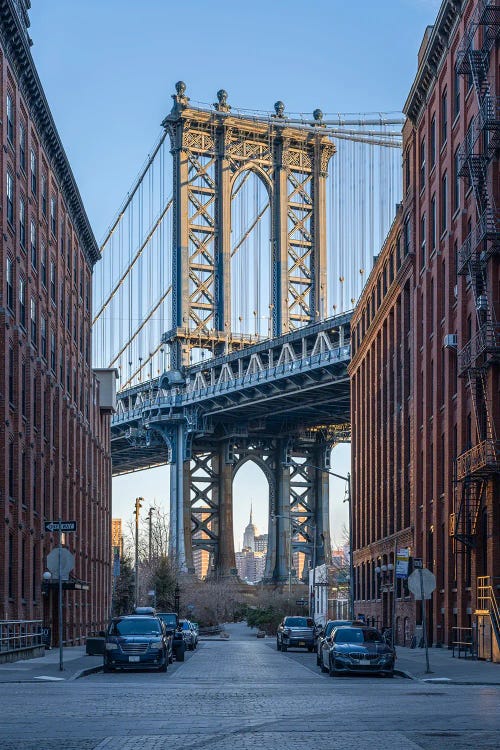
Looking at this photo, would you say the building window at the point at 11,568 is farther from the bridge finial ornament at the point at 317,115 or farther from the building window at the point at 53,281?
the bridge finial ornament at the point at 317,115

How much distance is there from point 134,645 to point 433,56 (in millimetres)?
27579

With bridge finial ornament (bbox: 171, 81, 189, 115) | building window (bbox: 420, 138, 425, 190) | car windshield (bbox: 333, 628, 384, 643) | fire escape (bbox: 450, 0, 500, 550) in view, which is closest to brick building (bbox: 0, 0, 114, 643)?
car windshield (bbox: 333, 628, 384, 643)

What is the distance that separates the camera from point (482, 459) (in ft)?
134

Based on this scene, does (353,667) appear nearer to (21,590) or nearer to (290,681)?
(290,681)

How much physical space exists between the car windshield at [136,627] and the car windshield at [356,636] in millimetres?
4989

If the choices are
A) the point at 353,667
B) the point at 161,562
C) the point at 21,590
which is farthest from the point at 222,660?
the point at 161,562

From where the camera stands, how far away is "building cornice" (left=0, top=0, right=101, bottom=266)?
160 ft

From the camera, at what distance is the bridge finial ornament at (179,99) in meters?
114

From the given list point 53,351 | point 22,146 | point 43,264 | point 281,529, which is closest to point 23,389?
point 43,264

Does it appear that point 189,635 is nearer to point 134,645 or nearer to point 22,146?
point 22,146

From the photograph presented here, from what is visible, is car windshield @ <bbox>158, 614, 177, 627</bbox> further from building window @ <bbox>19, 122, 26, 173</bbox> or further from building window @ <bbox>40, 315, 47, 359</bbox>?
building window @ <bbox>19, 122, 26, 173</bbox>

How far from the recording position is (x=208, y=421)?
124m

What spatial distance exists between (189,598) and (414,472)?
63.0 metres

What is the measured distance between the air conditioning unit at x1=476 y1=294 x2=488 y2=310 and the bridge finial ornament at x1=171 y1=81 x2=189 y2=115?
2933 inches
